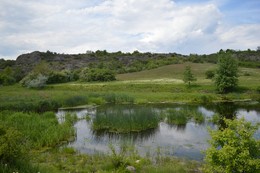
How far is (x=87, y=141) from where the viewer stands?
20.1 m

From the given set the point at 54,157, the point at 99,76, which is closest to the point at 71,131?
the point at 54,157

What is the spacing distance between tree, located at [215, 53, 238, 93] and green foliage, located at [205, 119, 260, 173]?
3982cm

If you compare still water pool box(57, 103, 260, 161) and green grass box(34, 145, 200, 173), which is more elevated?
green grass box(34, 145, 200, 173)

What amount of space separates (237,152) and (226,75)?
4220cm

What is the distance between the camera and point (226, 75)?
4888 cm

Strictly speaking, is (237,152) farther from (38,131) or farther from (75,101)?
(75,101)

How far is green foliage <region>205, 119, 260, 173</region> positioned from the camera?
9.04 metres

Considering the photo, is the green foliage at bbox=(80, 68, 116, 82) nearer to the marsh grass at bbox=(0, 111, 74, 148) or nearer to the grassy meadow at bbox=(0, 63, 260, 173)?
the grassy meadow at bbox=(0, 63, 260, 173)

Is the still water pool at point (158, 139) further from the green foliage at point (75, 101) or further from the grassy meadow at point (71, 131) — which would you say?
the green foliage at point (75, 101)

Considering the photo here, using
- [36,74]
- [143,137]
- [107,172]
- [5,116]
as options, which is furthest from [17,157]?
[36,74]

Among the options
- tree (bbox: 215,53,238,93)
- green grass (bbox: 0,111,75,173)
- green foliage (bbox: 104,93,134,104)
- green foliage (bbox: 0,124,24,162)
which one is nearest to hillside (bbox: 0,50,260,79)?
tree (bbox: 215,53,238,93)

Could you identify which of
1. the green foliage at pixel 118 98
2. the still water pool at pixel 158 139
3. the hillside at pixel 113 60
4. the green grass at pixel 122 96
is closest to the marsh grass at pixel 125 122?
the still water pool at pixel 158 139

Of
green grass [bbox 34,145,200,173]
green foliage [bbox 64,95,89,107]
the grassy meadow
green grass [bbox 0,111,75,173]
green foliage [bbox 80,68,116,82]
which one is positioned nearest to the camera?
green grass [bbox 0,111,75,173]

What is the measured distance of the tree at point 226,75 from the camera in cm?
4772
